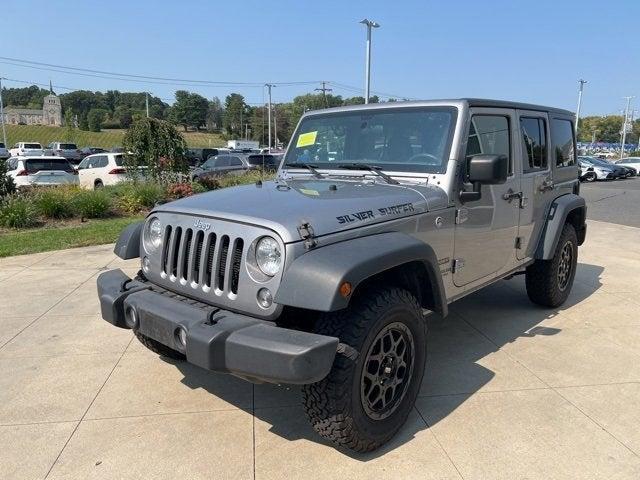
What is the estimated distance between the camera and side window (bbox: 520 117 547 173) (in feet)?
14.5

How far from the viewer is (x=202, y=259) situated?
2.80 metres

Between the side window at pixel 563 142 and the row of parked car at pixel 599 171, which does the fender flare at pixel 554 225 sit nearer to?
the side window at pixel 563 142

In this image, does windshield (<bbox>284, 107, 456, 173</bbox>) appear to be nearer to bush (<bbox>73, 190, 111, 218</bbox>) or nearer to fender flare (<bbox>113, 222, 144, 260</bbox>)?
fender flare (<bbox>113, 222, 144, 260</bbox>)

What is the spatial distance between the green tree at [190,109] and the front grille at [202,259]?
112390mm

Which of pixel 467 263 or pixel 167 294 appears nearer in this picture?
pixel 167 294

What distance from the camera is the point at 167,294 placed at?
3057mm

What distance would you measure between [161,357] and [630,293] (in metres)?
5.15

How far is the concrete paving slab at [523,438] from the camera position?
105 inches

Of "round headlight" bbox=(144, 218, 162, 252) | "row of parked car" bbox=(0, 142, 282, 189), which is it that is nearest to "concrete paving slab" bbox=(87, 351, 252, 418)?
"round headlight" bbox=(144, 218, 162, 252)

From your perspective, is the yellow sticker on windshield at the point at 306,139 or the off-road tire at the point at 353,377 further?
the yellow sticker on windshield at the point at 306,139

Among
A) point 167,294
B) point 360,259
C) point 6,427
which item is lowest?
point 6,427

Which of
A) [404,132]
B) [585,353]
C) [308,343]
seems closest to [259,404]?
[308,343]

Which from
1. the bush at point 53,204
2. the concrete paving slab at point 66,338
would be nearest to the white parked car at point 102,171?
the bush at point 53,204

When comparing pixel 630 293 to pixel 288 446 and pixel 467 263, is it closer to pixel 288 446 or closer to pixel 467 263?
pixel 467 263
